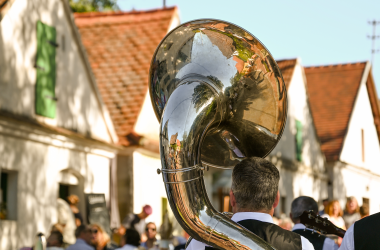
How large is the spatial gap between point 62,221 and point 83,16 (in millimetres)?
7535

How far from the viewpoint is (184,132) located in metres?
2.36

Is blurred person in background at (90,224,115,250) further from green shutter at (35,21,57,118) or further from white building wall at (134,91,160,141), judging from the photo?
white building wall at (134,91,160,141)

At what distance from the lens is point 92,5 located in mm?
23406

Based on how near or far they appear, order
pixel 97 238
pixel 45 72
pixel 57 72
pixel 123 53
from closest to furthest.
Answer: pixel 97 238 → pixel 45 72 → pixel 57 72 → pixel 123 53

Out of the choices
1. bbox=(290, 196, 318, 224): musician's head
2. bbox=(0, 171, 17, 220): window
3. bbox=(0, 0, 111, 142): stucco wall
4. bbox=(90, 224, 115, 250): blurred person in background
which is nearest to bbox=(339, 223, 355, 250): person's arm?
bbox=(290, 196, 318, 224): musician's head

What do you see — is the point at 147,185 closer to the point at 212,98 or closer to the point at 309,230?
the point at 309,230

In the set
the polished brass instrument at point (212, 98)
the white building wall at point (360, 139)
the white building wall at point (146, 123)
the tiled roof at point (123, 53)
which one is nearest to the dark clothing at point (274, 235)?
the polished brass instrument at point (212, 98)

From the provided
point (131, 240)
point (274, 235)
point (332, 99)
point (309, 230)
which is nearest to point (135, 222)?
point (131, 240)

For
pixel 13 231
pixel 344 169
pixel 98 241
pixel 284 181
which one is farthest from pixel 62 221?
pixel 344 169

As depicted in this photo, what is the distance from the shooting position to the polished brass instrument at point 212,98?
2.36 meters

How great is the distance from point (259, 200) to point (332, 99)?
24.1m

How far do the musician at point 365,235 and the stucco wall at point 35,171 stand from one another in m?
6.78

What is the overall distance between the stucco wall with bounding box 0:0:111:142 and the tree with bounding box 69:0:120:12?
11550 mm

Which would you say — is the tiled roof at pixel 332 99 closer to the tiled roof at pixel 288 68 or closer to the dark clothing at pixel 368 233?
the tiled roof at pixel 288 68
